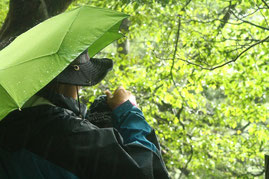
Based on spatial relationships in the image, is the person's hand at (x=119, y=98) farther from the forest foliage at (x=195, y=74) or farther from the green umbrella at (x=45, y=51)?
the forest foliage at (x=195, y=74)

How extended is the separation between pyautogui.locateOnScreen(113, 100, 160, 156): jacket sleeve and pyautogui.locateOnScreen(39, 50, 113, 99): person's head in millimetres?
259

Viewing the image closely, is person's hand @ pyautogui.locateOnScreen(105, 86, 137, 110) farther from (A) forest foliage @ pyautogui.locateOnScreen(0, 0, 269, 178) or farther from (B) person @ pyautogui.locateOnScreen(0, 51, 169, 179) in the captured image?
(A) forest foliage @ pyautogui.locateOnScreen(0, 0, 269, 178)

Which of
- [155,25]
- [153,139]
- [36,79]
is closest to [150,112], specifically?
[155,25]

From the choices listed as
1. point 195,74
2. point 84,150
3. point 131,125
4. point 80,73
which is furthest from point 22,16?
point 195,74

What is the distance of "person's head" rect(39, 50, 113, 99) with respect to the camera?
1.45 m

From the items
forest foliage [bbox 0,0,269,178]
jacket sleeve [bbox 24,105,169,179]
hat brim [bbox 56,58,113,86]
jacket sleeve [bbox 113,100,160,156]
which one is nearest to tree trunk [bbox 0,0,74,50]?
hat brim [bbox 56,58,113,86]

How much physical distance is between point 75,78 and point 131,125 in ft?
1.38

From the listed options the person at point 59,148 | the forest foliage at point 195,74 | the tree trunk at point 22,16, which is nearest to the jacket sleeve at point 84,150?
the person at point 59,148

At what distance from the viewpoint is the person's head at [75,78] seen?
4.77 ft

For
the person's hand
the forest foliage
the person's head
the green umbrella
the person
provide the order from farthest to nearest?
the forest foliage, the person's hand, the person's head, the person, the green umbrella

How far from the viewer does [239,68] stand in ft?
16.3

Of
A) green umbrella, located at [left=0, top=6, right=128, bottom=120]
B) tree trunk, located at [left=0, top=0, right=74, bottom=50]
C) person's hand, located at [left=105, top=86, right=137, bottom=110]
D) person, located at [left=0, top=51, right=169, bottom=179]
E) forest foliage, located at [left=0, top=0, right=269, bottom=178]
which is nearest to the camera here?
green umbrella, located at [left=0, top=6, right=128, bottom=120]

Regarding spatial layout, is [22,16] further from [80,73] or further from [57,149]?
[57,149]

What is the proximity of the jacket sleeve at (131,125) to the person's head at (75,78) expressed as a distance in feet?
0.85
